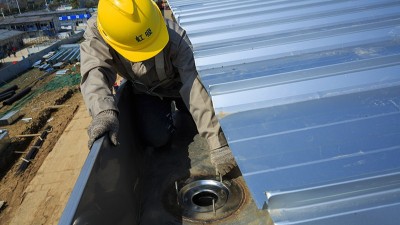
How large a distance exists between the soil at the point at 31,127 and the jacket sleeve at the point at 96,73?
30.2 feet

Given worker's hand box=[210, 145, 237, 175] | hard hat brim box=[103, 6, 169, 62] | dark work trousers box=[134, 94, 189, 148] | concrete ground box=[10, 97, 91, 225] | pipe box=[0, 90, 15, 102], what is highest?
hard hat brim box=[103, 6, 169, 62]

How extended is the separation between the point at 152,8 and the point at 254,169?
2.44 m

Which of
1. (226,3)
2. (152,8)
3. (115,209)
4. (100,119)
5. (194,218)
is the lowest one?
(194,218)

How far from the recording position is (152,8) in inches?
131

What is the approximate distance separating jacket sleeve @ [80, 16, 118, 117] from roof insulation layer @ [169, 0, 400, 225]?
3.34 feet

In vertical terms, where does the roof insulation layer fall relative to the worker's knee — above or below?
above

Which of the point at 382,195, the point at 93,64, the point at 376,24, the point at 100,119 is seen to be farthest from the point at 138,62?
the point at 382,195

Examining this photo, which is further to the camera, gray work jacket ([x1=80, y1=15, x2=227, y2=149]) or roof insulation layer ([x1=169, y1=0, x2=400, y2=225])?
gray work jacket ([x1=80, y1=15, x2=227, y2=149])

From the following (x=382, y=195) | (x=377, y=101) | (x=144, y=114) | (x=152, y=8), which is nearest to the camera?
(x=382, y=195)

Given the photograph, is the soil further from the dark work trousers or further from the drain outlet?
the drain outlet

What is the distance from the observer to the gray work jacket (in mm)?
3146

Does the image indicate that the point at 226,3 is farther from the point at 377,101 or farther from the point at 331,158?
the point at 331,158

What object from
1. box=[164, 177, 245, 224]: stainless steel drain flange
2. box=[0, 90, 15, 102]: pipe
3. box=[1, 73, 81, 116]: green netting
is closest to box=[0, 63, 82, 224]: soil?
box=[1, 73, 81, 116]: green netting

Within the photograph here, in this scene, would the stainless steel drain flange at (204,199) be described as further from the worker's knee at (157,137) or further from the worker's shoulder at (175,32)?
the worker's shoulder at (175,32)
